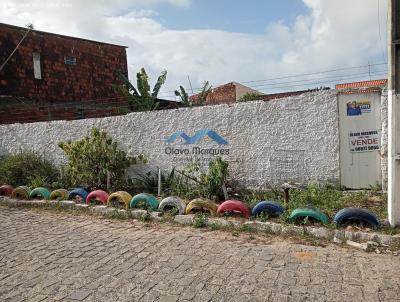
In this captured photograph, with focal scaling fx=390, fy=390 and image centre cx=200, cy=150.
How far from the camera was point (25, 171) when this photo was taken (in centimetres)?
995

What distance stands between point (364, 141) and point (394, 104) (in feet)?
6.30

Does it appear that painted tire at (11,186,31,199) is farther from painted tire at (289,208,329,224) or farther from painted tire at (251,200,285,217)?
painted tire at (289,208,329,224)

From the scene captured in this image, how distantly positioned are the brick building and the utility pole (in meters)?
12.0

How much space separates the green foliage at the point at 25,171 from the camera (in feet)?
32.1

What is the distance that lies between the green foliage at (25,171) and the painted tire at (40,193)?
0.91 metres

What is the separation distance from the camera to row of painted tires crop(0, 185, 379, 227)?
17.3 ft

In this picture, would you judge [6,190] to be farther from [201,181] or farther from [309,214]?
[309,214]

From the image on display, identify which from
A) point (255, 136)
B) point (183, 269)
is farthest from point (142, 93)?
point (183, 269)

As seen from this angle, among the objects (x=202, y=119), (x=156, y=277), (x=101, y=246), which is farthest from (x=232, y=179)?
(x=156, y=277)

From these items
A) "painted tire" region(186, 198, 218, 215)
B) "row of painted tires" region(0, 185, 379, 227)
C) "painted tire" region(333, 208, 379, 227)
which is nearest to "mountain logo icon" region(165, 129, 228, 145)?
"row of painted tires" region(0, 185, 379, 227)

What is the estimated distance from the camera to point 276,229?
5367mm

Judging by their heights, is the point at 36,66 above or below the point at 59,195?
above

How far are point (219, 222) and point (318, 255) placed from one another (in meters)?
1.71

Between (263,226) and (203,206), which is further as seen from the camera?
(203,206)
